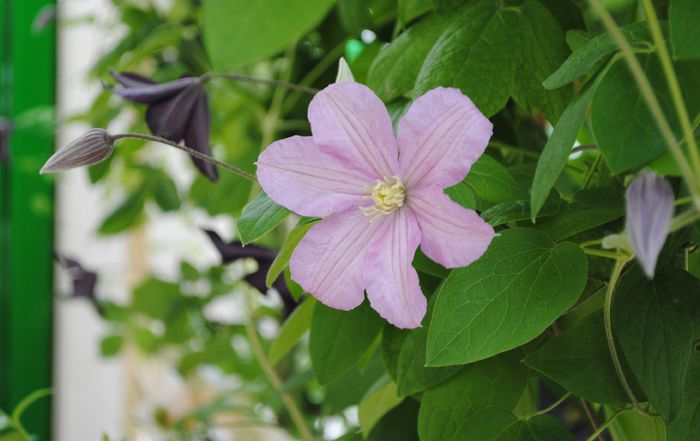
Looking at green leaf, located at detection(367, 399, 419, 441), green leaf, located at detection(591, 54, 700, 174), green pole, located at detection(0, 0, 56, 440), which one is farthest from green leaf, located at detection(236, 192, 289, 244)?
green pole, located at detection(0, 0, 56, 440)

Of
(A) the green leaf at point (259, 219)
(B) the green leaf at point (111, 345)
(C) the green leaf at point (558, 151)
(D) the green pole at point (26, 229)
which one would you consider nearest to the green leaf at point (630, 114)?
(C) the green leaf at point (558, 151)

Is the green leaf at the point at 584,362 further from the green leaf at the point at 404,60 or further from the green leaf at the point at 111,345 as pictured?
the green leaf at the point at 111,345

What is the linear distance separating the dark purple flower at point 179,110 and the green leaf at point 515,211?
0.54 ft

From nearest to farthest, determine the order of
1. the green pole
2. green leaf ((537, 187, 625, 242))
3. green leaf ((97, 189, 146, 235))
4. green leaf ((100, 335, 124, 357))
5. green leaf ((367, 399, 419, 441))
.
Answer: green leaf ((537, 187, 625, 242)) < green leaf ((367, 399, 419, 441)) < green leaf ((97, 189, 146, 235)) < green leaf ((100, 335, 124, 357)) < the green pole

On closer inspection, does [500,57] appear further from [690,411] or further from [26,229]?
[26,229]

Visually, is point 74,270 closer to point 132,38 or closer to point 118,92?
point 132,38

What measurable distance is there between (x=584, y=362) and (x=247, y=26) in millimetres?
173

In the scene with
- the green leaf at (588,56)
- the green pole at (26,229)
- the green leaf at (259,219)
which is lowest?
the green pole at (26,229)

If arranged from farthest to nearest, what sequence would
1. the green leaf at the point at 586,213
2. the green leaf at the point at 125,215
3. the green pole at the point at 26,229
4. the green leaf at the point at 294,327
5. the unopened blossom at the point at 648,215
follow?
the green pole at the point at 26,229, the green leaf at the point at 125,215, the green leaf at the point at 294,327, the green leaf at the point at 586,213, the unopened blossom at the point at 648,215

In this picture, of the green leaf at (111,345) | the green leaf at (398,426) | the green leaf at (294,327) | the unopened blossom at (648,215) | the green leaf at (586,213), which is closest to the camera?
the unopened blossom at (648,215)

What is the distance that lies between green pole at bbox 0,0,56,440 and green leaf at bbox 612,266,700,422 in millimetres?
1459

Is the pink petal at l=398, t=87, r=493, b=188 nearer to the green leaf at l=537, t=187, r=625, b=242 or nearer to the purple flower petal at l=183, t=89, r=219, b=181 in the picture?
the green leaf at l=537, t=187, r=625, b=242

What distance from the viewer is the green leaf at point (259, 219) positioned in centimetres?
29

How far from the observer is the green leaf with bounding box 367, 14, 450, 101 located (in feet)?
1.21
